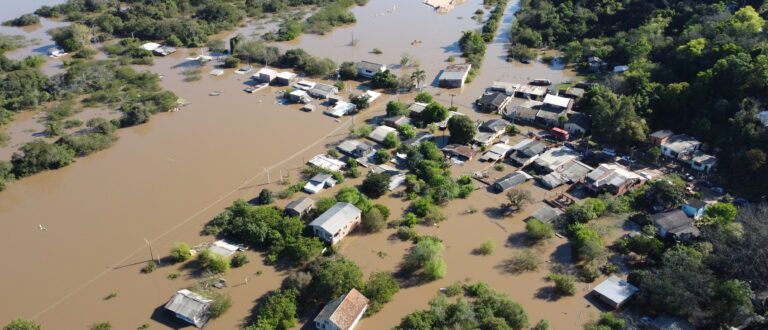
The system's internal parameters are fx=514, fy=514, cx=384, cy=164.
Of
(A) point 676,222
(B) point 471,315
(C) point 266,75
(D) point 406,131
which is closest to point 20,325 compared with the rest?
(B) point 471,315

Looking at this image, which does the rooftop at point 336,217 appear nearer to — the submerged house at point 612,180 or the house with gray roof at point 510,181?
the house with gray roof at point 510,181

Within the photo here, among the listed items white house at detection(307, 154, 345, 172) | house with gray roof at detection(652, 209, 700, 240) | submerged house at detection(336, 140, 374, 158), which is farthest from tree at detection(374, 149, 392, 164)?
house with gray roof at detection(652, 209, 700, 240)

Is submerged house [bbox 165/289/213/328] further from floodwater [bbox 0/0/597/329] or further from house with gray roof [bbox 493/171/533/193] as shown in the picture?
house with gray roof [bbox 493/171/533/193]

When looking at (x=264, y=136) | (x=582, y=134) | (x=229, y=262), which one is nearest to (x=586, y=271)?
(x=582, y=134)

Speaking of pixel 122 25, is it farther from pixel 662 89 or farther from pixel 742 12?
pixel 742 12

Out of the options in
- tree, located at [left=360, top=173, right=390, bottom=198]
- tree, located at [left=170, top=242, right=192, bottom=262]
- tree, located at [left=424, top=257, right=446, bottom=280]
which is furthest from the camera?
tree, located at [left=360, top=173, right=390, bottom=198]

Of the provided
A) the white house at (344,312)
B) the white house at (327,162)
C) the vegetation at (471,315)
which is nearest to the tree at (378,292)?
the white house at (344,312)
